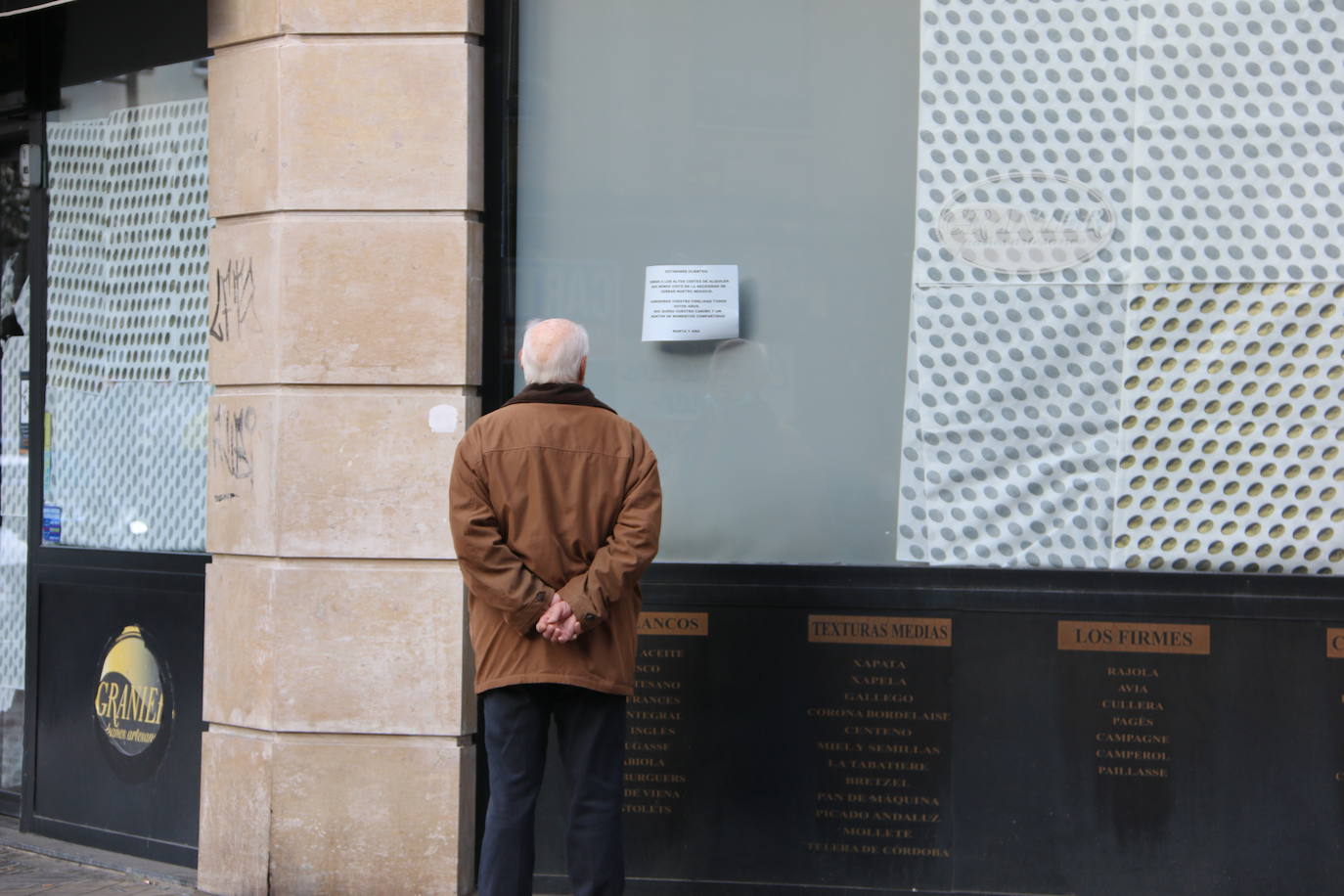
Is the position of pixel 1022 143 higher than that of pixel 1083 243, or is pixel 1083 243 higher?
pixel 1022 143

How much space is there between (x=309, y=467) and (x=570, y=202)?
1335mm

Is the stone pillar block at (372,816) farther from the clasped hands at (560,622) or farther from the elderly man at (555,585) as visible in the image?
the clasped hands at (560,622)

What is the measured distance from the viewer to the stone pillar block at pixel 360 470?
15.1 feet

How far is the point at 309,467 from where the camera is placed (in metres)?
4.64

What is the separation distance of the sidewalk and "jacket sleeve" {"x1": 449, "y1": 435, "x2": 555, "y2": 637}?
2.10 m

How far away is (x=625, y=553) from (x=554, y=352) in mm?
605

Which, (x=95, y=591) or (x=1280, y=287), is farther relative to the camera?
(x=95, y=591)

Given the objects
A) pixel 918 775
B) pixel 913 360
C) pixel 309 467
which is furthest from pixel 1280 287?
pixel 309 467

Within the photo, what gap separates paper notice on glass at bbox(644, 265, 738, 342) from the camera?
15.4 ft

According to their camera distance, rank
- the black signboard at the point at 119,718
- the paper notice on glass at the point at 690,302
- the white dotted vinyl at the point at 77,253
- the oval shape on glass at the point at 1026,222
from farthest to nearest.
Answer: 1. the white dotted vinyl at the point at 77,253
2. the black signboard at the point at 119,718
3. the paper notice on glass at the point at 690,302
4. the oval shape on glass at the point at 1026,222

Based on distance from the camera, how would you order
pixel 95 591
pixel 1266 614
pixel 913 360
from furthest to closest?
pixel 95 591 → pixel 913 360 → pixel 1266 614

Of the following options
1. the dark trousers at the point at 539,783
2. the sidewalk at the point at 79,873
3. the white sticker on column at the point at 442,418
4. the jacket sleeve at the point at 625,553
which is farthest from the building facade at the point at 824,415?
the jacket sleeve at the point at 625,553

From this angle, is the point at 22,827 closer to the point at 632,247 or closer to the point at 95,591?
the point at 95,591

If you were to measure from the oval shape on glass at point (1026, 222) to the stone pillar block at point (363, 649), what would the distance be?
6.98 ft
